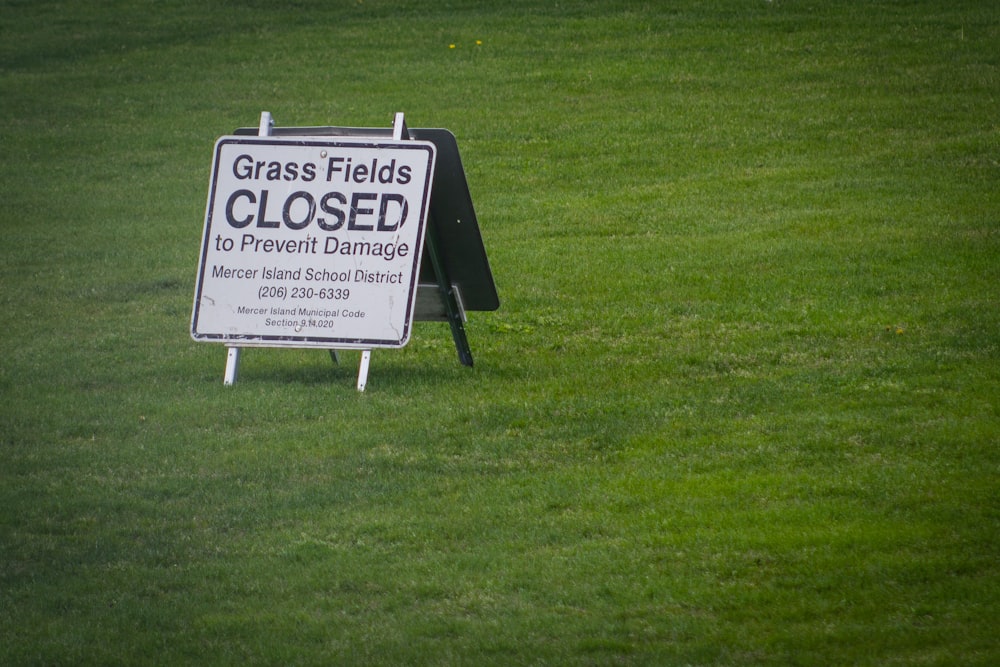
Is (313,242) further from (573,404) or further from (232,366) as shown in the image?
(573,404)

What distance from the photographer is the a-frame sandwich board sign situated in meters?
8.92

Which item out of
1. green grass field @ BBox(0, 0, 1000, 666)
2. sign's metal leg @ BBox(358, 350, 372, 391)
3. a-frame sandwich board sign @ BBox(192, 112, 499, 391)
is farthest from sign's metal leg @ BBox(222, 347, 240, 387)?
sign's metal leg @ BBox(358, 350, 372, 391)

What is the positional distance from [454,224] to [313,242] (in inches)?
36.9

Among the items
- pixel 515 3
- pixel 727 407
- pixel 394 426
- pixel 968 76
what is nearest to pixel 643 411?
pixel 727 407

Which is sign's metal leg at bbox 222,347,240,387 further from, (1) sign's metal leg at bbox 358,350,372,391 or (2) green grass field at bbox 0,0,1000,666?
(1) sign's metal leg at bbox 358,350,372,391

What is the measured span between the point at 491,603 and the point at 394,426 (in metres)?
2.48

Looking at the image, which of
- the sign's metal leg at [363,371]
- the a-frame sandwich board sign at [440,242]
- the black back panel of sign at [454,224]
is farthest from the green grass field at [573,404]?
the black back panel of sign at [454,224]

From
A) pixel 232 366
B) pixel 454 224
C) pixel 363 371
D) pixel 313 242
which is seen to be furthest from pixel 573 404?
pixel 232 366

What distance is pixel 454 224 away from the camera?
9.02 m

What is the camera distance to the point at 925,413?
24.9ft

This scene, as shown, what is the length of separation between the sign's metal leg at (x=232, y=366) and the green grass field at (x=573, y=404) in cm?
13

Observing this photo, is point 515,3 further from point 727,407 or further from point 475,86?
point 727,407

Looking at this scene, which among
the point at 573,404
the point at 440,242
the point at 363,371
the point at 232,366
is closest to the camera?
the point at 573,404

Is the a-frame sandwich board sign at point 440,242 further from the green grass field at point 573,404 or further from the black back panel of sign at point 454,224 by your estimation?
the green grass field at point 573,404
